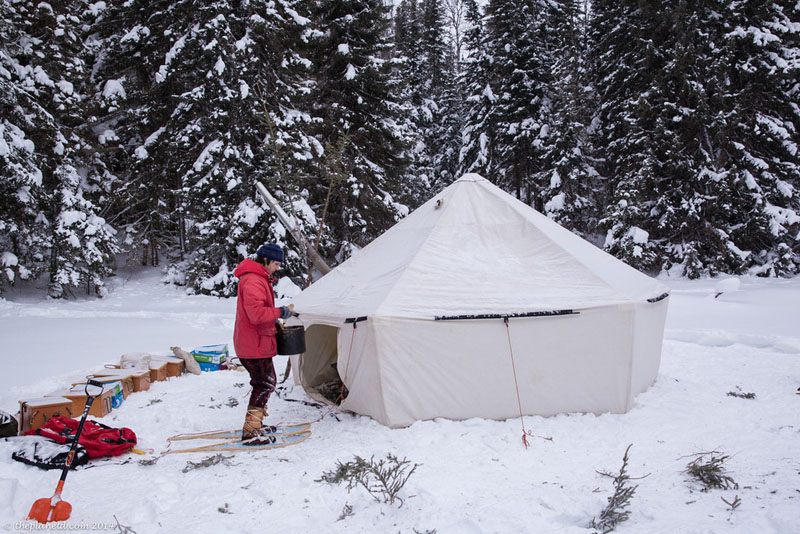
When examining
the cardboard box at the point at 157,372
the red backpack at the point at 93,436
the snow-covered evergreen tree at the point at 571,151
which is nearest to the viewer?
the red backpack at the point at 93,436

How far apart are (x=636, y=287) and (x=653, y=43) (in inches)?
588

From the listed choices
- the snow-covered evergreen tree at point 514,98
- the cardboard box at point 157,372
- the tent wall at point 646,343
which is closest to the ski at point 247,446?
the cardboard box at point 157,372

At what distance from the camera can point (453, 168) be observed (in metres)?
25.4

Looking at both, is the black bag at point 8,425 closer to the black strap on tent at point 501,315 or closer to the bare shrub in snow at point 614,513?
the black strap on tent at point 501,315

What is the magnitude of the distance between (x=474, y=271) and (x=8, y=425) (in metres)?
4.86

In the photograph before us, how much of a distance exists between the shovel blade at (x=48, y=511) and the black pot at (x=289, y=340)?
6.48 ft

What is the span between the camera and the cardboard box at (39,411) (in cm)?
456

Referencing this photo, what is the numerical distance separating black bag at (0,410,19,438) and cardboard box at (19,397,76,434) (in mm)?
61

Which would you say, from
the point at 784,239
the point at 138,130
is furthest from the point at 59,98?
the point at 784,239

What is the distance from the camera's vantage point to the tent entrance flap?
620 centimetres

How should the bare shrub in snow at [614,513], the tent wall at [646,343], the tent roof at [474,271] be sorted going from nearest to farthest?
the bare shrub in snow at [614,513], the tent roof at [474,271], the tent wall at [646,343]

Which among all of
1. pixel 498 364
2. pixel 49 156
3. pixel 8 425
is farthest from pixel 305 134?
pixel 498 364

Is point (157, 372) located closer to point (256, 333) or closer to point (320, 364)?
point (320, 364)

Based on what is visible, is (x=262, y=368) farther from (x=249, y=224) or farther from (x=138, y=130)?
(x=138, y=130)
